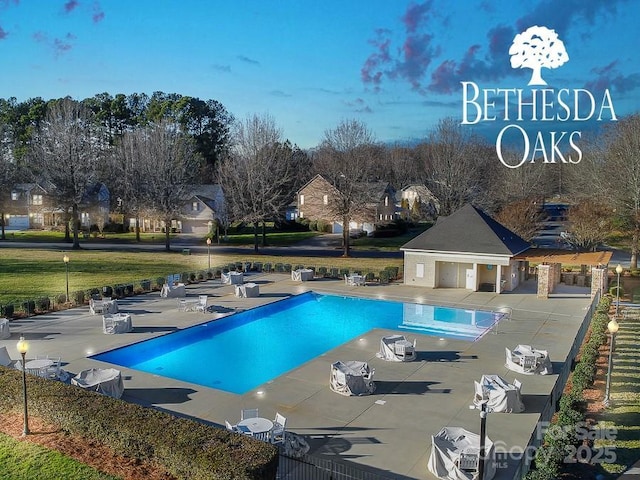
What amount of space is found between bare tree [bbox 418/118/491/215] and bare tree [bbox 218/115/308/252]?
17.2m

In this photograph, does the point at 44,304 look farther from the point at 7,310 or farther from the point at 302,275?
the point at 302,275

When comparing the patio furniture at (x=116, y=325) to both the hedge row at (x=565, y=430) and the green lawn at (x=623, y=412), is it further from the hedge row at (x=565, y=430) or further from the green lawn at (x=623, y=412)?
the green lawn at (x=623, y=412)

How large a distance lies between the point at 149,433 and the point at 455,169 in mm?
49677

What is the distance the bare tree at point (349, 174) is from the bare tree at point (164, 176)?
15.0 metres

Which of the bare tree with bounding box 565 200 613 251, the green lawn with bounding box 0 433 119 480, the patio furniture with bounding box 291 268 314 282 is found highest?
the bare tree with bounding box 565 200 613 251

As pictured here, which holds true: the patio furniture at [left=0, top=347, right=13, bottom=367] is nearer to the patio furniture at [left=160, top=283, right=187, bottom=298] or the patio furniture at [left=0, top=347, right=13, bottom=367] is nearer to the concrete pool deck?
the concrete pool deck

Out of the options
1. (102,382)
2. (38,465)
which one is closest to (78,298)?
(102,382)

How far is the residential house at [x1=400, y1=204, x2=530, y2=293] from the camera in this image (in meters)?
30.4

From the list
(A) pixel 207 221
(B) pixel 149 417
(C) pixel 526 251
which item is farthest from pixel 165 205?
(B) pixel 149 417

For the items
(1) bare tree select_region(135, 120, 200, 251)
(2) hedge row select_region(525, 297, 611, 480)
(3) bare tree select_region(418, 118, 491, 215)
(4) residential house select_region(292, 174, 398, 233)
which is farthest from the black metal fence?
(3) bare tree select_region(418, 118, 491, 215)

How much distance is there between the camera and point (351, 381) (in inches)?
602

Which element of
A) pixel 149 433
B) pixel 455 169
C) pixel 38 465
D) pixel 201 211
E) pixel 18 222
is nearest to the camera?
pixel 149 433

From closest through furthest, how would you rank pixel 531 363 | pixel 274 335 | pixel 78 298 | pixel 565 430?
pixel 565 430, pixel 531 363, pixel 274 335, pixel 78 298

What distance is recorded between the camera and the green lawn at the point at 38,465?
10766 mm
